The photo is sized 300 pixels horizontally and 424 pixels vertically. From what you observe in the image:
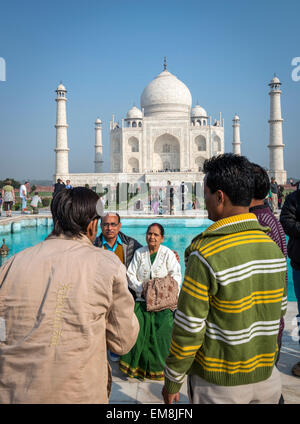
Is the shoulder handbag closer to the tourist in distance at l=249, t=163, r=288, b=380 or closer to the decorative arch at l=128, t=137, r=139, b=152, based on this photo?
the tourist in distance at l=249, t=163, r=288, b=380

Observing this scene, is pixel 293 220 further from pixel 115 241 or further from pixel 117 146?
pixel 117 146

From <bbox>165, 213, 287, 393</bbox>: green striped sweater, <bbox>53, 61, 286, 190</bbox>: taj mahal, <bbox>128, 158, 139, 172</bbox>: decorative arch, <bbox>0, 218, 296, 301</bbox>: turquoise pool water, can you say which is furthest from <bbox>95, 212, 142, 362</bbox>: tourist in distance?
<bbox>128, 158, 139, 172</bbox>: decorative arch

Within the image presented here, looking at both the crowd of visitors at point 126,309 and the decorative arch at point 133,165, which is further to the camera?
the decorative arch at point 133,165

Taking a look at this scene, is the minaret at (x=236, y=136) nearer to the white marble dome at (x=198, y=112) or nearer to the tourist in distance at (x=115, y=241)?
the white marble dome at (x=198, y=112)

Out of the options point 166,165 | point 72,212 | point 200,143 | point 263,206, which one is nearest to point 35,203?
point 263,206

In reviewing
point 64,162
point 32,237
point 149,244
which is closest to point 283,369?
point 149,244

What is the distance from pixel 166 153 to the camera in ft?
106

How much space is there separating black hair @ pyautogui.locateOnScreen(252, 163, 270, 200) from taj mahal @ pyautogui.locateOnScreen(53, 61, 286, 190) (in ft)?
80.0

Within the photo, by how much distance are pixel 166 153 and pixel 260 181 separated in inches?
1208

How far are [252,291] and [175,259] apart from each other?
1559 mm

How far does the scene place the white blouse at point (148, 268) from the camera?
2.79m

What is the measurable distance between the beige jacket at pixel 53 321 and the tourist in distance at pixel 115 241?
169 cm

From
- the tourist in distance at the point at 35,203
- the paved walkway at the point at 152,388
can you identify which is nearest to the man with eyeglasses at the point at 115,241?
the paved walkway at the point at 152,388

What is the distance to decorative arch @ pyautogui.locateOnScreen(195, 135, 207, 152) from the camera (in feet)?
102
